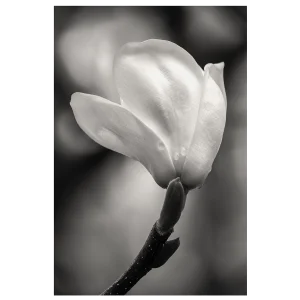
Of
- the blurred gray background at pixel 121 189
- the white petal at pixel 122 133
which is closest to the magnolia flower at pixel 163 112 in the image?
the white petal at pixel 122 133

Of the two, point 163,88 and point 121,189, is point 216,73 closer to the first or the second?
point 163,88

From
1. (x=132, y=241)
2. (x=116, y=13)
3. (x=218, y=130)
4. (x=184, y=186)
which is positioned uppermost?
(x=116, y=13)

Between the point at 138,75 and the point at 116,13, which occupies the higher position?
the point at 116,13

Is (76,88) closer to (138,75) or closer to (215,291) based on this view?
(138,75)

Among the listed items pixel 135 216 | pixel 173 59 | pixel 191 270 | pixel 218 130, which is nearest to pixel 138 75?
pixel 173 59

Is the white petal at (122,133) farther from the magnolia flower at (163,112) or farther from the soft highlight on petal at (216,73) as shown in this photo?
the soft highlight on petal at (216,73)

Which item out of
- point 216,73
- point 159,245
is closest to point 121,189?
point 159,245

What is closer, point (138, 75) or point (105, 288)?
point (138, 75)
